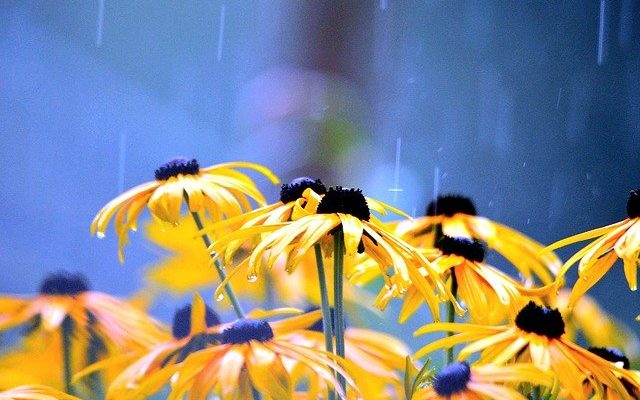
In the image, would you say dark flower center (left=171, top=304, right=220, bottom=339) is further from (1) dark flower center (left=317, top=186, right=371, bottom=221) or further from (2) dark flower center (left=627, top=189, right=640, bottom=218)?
(2) dark flower center (left=627, top=189, right=640, bottom=218)

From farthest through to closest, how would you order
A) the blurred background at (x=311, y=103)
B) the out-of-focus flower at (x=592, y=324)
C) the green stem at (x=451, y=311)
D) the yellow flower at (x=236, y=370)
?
1. the blurred background at (x=311, y=103)
2. the out-of-focus flower at (x=592, y=324)
3. the green stem at (x=451, y=311)
4. the yellow flower at (x=236, y=370)

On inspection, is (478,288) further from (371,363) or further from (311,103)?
(311,103)

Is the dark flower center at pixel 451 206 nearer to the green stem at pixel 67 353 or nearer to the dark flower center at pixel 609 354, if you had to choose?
the dark flower center at pixel 609 354

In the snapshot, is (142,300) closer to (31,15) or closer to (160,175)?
(160,175)

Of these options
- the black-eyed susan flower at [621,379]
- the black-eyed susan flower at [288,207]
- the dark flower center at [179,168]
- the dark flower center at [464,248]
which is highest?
the dark flower center at [179,168]

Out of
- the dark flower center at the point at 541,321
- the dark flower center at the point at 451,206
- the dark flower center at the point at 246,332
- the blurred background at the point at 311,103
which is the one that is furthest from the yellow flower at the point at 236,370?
the blurred background at the point at 311,103

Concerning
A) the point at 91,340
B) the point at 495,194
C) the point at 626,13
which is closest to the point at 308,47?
the point at 495,194
